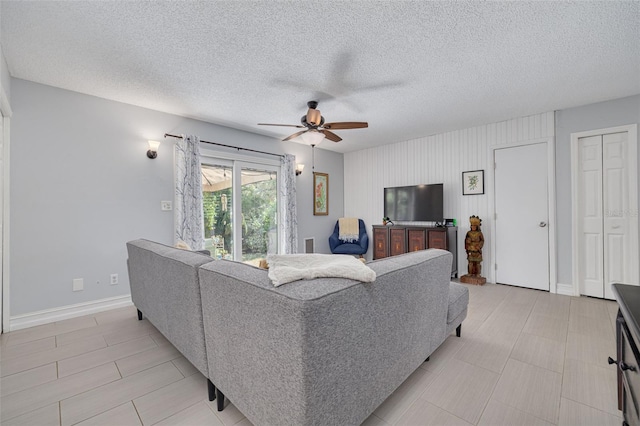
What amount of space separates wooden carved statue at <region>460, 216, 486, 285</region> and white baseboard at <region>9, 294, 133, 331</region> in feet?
15.3

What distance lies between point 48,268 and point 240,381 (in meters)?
2.90

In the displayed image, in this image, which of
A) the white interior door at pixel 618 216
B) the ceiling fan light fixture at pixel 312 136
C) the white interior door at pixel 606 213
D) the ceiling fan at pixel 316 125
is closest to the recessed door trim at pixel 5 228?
the ceiling fan at pixel 316 125

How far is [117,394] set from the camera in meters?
1.60

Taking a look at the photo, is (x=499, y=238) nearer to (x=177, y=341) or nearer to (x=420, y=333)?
(x=420, y=333)

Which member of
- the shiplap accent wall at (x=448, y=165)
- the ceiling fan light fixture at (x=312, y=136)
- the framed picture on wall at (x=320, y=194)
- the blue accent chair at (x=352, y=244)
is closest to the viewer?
the ceiling fan light fixture at (x=312, y=136)

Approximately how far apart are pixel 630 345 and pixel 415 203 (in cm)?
376

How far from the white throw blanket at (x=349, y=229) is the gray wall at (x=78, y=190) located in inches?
121

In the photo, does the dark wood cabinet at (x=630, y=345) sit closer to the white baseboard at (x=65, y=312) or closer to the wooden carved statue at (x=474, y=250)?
the wooden carved statue at (x=474, y=250)

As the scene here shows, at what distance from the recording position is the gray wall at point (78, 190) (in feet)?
8.64

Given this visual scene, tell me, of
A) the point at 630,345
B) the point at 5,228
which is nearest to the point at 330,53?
the point at 630,345

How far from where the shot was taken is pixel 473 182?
13.8ft

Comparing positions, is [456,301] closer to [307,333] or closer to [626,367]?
[626,367]

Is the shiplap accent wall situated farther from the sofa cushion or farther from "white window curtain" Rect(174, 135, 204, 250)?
"white window curtain" Rect(174, 135, 204, 250)

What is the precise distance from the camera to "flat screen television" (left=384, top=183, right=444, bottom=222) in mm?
4367
